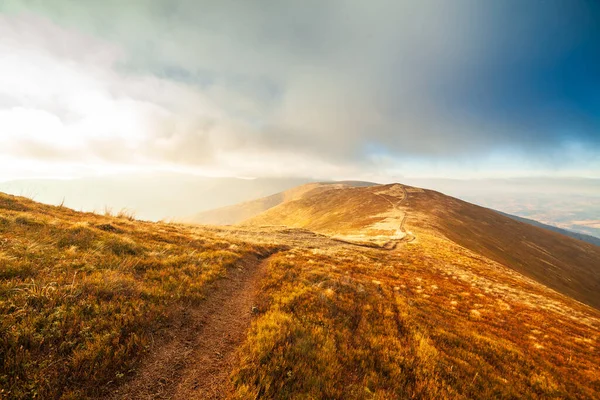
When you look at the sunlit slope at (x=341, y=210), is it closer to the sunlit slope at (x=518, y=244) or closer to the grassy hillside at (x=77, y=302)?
the sunlit slope at (x=518, y=244)

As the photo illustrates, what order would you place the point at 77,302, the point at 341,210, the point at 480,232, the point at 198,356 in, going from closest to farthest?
the point at 198,356 → the point at 77,302 → the point at 480,232 → the point at 341,210

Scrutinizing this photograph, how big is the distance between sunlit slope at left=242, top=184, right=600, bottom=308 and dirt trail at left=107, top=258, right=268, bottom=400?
4470cm

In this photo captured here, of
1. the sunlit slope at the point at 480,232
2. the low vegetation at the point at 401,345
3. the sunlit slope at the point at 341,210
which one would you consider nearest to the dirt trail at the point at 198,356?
the low vegetation at the point at 401,345

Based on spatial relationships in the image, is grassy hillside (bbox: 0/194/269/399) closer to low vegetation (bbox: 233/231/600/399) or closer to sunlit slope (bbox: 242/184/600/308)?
low vegetation (bbox: 233/231/600/399)

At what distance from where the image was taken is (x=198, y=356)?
6.55 m

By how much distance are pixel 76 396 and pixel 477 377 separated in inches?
449

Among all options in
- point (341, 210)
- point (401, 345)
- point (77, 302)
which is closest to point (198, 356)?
point (77, 302)

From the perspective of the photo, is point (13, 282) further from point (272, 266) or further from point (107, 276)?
point (272, 266)

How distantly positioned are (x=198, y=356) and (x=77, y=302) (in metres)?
4.07

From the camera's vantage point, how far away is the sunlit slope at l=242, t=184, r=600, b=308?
56.9 m

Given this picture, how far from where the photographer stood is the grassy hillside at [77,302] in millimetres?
4734

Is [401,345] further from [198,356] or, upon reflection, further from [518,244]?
[518,244]

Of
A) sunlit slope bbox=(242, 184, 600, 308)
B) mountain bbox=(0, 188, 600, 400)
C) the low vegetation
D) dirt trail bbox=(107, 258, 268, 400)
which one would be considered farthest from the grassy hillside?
sunlit slope bbox=(242, 184, 600, 308)

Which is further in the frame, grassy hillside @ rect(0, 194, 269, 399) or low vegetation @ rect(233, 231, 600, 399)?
low vegetation @ rect(233, 231, 600, 399)
